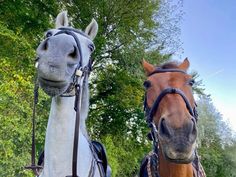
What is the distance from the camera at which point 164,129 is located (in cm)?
266

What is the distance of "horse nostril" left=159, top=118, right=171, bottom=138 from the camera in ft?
8.59

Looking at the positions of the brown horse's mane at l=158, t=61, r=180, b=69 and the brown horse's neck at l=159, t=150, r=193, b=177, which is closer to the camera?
the brown horse's neck at l=159, t=150, r=193, b=177

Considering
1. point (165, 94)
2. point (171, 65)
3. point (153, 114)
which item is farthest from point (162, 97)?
point (171, 65)

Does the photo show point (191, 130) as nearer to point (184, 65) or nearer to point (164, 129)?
point (164, 129)

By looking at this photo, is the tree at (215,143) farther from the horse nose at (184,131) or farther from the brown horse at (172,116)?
the horse nose at (184,131)

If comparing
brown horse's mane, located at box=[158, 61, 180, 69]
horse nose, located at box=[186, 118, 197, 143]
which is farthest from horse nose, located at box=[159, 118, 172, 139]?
brown horse's mane, located at box=[158, 61, 180, 69]

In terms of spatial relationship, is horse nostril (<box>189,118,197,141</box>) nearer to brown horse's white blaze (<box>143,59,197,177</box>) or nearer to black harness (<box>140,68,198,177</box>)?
brown horse's white blaze (<box>143,59,197,177</box>)

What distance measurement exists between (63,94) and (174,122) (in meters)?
0.96

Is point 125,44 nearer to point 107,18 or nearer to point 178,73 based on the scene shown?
point 107,18

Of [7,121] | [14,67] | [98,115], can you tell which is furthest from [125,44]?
[7,121]

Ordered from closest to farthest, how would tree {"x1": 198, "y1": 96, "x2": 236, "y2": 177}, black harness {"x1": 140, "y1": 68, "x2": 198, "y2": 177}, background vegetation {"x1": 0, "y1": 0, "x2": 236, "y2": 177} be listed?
1. black harness {"x1": 140, "y1": 68, "x2": 198, "y2": 177}
2. background vegetation {"x1": 0, "y1": 0, "x2": 236, "y2": 177}
3. tree {"x1": 198, "y1": 96, "x2": 236, "y2": 177}

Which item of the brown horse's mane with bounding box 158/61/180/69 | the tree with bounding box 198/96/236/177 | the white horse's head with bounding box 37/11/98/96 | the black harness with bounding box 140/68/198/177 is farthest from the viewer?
the tree with bounding box 198/96/236/177

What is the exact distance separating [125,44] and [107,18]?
1487 mm

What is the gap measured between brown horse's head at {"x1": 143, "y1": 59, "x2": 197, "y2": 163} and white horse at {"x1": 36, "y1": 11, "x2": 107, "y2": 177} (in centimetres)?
64
